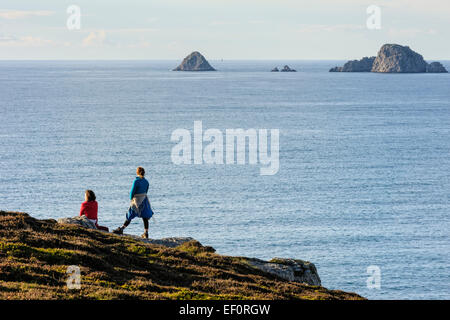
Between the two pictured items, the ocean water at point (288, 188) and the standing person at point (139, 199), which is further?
the ocean water at point (288, 188)

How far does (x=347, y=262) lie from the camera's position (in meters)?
68.1

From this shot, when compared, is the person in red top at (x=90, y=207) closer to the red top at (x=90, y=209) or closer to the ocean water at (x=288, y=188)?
the red top at (x=90, y=209)

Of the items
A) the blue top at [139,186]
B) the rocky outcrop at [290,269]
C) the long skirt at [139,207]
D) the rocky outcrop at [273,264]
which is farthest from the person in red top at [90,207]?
the rocky outcrop at [290,269]

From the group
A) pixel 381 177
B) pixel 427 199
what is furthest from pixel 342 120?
pixel 427 199

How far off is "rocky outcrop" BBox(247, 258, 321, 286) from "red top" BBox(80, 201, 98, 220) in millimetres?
6426

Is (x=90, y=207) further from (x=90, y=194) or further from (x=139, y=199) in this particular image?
(x=139, y=199)

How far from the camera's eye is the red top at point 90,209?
2316 centimetres

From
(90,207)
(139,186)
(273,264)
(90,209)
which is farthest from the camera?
(273,264)

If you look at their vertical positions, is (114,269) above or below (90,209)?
below

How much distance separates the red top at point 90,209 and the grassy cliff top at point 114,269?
95 cm

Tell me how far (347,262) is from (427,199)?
2907 centimetres

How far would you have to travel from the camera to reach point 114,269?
719 inches

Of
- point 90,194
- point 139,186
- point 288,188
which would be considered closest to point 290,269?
point 139,186

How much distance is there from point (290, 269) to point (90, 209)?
28.0ft
